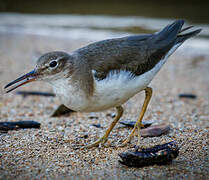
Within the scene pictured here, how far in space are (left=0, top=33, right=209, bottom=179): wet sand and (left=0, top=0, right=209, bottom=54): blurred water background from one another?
491 centimetres

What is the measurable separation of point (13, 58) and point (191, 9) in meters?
13.3

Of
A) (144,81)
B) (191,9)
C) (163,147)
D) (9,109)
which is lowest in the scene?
(9,109)

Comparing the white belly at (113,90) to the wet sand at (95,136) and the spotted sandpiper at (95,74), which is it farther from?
the wet sand at (95,136)

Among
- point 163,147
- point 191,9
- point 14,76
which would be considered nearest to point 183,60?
point 14,76

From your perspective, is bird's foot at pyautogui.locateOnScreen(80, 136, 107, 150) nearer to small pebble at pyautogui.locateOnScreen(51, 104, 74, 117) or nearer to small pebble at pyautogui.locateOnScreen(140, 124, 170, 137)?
small pebble at pyautogui.locateOnScreen(140, 124, 170, 137)

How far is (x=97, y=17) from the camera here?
18125 mm

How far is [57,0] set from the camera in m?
24.8

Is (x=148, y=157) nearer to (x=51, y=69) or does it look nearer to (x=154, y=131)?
(x=154, y=131)

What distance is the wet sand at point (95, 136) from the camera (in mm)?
3211

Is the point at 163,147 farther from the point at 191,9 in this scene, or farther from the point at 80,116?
the point at 191,9

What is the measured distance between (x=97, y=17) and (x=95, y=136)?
14.6 meters

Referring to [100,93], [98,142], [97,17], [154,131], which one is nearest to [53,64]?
[100,93]

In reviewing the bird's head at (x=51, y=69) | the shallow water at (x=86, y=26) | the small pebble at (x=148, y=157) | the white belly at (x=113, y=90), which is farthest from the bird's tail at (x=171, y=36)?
the shallow water at (x=86, y=26)

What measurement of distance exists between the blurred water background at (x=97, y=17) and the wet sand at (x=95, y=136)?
491 cm
